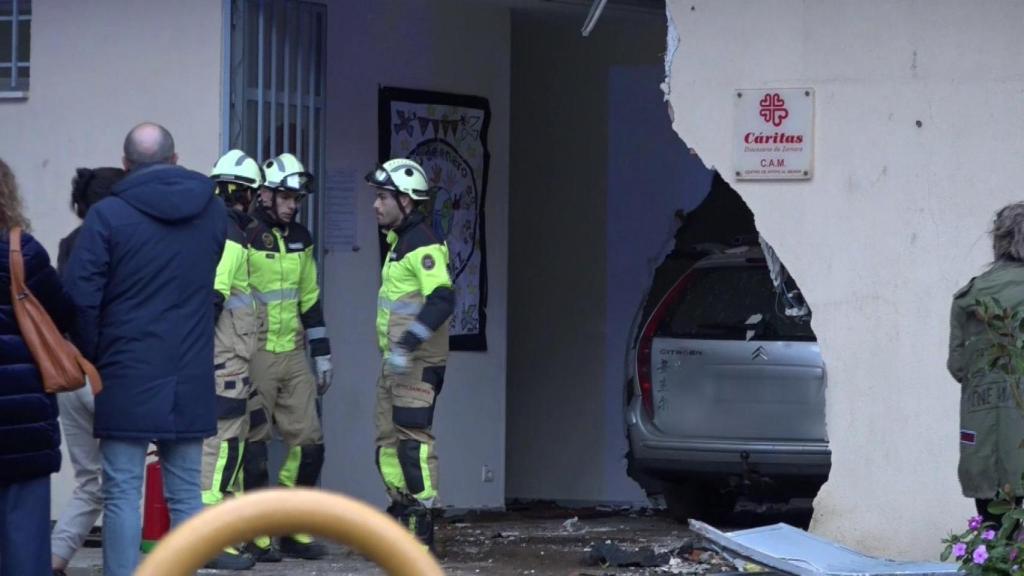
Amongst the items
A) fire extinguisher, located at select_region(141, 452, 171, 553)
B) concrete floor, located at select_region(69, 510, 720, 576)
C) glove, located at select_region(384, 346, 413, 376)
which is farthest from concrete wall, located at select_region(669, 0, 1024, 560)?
fire extinguisher, located at select_region(141, 452, 171, 553)

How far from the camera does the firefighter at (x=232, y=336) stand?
7922 mm

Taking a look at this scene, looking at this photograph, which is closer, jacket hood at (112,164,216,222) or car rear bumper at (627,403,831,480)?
jacket hood at (112,164,216,222)

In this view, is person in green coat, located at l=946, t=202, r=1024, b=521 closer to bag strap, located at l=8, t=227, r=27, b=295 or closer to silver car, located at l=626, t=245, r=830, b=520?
silver car, located at l=626, t=245, r=830, b=520

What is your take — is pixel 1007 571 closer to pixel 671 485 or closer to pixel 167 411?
pixel 167 411

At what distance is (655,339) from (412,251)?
73.4 inches

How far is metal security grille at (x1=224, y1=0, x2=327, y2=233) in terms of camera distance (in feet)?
28.0

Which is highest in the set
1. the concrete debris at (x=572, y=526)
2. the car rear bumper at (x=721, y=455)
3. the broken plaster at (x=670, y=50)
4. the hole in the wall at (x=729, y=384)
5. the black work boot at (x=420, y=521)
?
the broken plaster at (x=670, y=50)

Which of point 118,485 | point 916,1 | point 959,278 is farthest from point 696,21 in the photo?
point 118,485

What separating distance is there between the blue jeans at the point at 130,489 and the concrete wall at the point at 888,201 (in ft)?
9.96

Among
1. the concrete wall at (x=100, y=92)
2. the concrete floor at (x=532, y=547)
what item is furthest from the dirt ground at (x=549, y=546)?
the concrete wall at (x=100, y=92)

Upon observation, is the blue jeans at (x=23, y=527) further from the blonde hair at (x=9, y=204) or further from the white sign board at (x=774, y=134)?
the white sign board at (x=774, y=134)

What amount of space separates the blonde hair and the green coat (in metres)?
3.43

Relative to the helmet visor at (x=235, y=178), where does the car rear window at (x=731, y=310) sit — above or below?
below

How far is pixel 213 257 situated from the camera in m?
6.41
